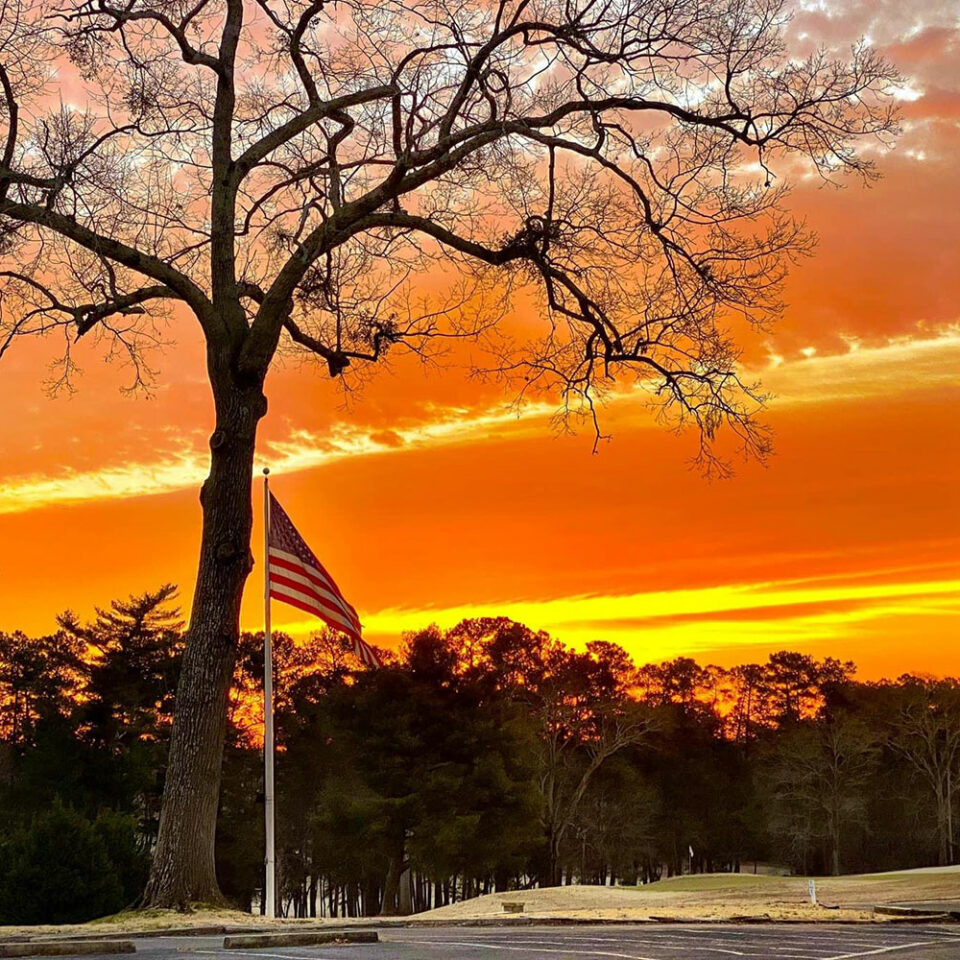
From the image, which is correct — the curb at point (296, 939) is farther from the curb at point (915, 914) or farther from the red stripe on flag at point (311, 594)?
the curb at point (915, 914)

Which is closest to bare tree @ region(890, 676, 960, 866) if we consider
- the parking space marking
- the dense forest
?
the dense forest

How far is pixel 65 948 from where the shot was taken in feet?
35.9

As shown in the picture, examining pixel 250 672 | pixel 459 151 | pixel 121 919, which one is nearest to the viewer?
pixel 121 919

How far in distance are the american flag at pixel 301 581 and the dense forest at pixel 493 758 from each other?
25.8 m

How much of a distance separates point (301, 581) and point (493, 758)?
1419 inches

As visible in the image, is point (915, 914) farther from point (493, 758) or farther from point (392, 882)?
point (392, 882)

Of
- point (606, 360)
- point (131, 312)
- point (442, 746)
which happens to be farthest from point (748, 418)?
point (442, 746)

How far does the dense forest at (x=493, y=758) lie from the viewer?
5325 cm

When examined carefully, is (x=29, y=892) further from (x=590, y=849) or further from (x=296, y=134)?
(x=590, y=849)

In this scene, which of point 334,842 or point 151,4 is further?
point 334,842

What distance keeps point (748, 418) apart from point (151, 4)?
11.1m

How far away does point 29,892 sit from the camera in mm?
30375

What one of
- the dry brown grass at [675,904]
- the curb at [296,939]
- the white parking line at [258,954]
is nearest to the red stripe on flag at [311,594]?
the dry brown grass at [675,904]

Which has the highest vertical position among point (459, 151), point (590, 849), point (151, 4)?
point (151, 4)
